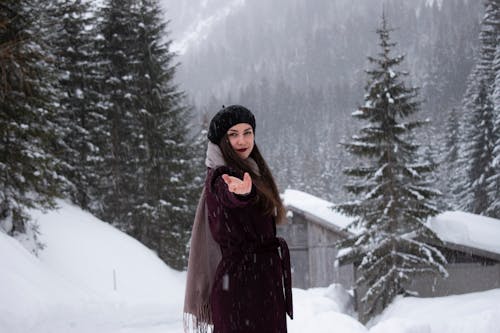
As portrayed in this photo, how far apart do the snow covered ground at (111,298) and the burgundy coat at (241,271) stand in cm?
340

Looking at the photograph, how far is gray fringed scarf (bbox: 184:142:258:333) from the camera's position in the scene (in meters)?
3.18

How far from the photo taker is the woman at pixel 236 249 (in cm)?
302

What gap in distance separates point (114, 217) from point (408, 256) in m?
15.3

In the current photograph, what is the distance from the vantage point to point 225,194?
115 inches

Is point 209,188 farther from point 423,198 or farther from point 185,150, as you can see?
point 185,150

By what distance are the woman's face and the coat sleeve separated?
0.32 m

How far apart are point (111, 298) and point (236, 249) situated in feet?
39.2

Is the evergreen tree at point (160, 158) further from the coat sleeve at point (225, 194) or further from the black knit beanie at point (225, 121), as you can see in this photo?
the coat sleeve at point (225, 194)

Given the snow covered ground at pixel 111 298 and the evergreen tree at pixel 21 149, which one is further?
the evergreen tree at pixel 21 149

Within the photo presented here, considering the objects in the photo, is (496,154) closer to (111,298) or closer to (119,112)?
(119,112)

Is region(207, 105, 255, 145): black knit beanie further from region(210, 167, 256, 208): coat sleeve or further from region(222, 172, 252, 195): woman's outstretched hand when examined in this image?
region(222, 172, 252, 195): woman's outstretched hand

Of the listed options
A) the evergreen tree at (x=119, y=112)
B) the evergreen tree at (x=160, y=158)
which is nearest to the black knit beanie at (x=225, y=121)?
the evergreen tree at (x=160, y=158)

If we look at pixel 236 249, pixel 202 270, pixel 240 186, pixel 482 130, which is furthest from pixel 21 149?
pixel 482 130

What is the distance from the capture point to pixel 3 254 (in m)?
8.88
